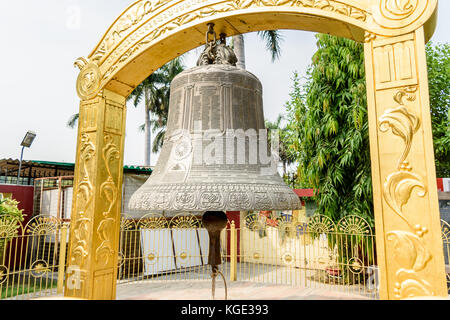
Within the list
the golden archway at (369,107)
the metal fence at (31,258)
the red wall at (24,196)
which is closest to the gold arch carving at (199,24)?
the golden archway at (369,107)

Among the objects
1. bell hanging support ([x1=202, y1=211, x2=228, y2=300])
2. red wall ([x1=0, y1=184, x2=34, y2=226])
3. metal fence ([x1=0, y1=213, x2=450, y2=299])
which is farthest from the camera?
red wall ([x1=0, y1=184, x2=34, y2=226])

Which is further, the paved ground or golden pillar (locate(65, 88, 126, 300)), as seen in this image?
the paved ground

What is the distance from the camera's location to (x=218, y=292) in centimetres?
521

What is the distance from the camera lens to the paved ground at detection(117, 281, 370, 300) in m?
5.00

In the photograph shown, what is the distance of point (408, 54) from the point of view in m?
1.99

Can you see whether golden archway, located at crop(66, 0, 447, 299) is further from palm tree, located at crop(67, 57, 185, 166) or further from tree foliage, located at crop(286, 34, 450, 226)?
palm tree, located at crop(67, 57, 185, 166)

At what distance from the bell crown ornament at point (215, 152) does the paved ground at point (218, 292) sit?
3.83m

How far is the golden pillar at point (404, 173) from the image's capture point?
1791 mm

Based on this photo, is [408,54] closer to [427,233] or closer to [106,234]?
[427,233]

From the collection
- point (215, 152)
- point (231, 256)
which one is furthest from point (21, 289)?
point (215, 152)

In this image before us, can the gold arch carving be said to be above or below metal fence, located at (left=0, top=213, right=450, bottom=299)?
above

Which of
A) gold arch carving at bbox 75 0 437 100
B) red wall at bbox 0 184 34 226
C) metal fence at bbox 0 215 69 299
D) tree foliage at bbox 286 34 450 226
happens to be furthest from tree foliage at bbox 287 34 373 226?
red wall at bbox 0 184 34 226
